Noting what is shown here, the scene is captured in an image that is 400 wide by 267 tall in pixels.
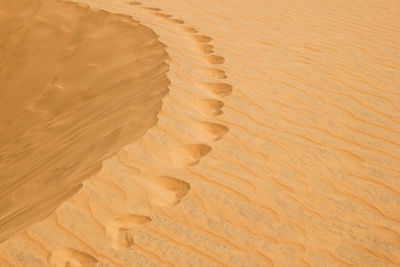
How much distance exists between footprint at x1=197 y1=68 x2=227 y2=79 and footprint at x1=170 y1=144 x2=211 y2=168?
1315 millimetres

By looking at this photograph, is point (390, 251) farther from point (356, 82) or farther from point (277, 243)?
point (356, 82)

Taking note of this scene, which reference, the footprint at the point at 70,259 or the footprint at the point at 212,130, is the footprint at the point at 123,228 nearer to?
the footprint at the point at 70,259

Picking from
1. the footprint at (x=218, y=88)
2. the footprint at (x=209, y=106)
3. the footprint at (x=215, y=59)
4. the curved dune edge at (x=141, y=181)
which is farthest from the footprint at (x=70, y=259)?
the footprint at (x=215, y=59)

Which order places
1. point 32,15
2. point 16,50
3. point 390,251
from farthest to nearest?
point 32,15
point 16,50
point 390,251

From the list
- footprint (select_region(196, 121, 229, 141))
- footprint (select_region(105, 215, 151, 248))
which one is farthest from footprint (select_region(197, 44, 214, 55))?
footprint (select_region(105, 215, 151, 248))

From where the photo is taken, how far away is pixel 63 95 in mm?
5086

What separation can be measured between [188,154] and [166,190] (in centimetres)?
41

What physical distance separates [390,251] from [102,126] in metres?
2.05

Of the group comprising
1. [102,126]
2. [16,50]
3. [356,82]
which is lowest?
[16,50]

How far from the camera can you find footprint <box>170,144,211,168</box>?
329 cm

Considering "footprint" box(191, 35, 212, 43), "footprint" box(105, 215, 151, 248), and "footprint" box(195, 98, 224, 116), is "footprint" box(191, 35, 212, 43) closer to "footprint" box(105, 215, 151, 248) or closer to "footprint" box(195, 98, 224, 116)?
"footprint" box(195, 98, 224, 116)

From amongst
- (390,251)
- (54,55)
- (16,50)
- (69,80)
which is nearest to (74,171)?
(390,251)

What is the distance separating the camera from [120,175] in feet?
10.3

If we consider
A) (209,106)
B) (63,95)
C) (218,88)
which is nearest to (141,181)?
(209,106)
